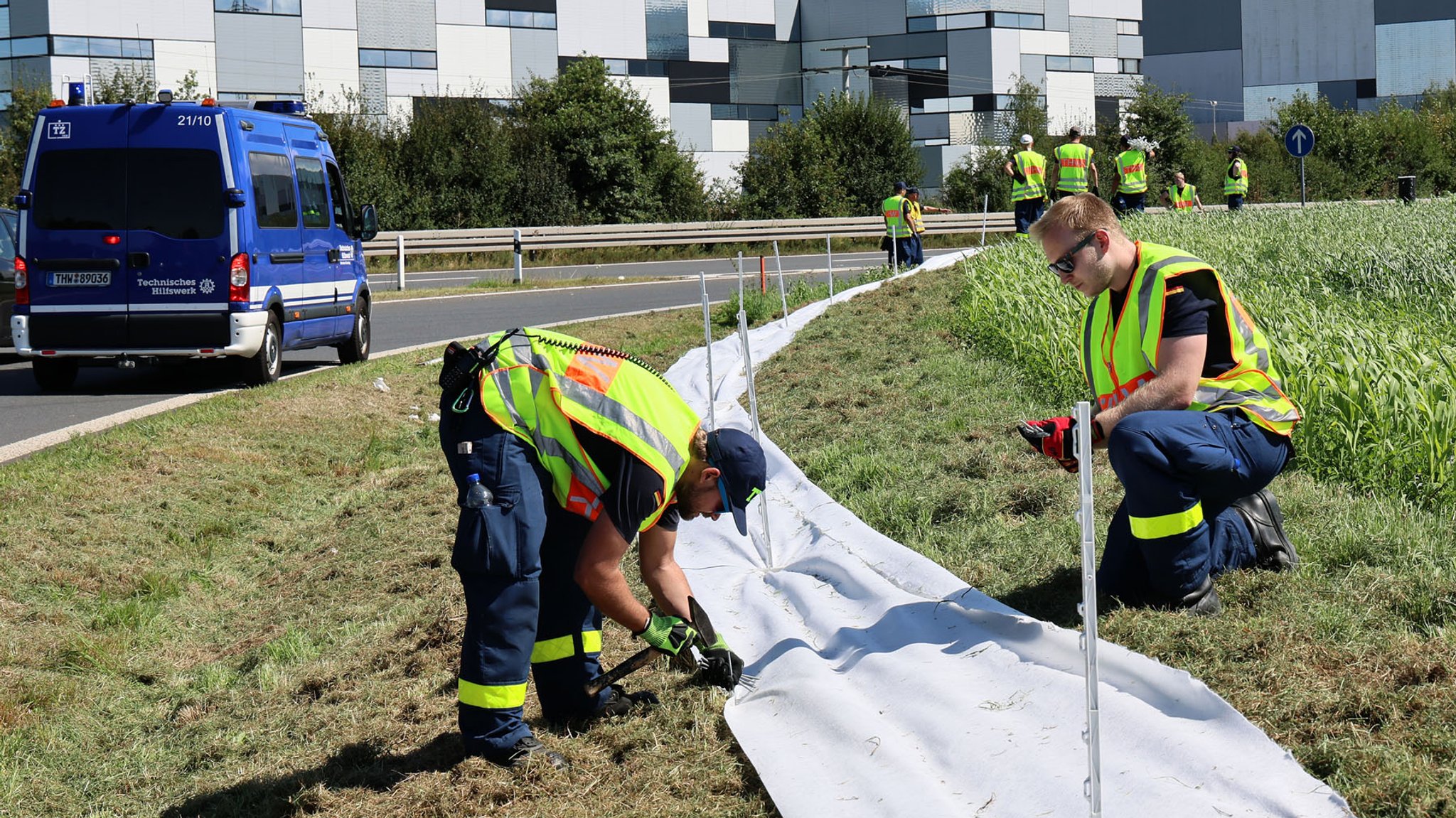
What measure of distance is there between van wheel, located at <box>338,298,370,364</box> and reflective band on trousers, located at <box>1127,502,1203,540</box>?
1075 cm

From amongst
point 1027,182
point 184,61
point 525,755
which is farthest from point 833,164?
point 525,755

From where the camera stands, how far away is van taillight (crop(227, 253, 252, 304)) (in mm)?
11820

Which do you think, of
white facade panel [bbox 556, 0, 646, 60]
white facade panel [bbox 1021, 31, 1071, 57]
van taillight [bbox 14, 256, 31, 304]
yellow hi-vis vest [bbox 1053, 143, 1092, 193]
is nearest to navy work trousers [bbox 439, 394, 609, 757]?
van taillight [bbox 14, 256, 31, 304]

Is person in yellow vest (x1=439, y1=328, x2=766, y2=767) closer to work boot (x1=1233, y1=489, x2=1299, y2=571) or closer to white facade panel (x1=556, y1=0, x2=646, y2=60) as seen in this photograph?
work boot (x1=1233, y1=489, x2=1299, y2=571)

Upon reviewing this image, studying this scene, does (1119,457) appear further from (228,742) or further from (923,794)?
(228,742)

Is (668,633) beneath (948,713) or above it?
above

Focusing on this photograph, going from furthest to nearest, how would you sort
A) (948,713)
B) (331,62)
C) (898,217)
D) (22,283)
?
(331,62) → (898,217) → (22,283) → (948,713)

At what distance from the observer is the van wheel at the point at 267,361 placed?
12289mm

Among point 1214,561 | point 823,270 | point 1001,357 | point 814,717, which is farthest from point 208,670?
point 823,270

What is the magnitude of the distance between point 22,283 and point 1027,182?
521 inches

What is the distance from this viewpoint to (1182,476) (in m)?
4.67

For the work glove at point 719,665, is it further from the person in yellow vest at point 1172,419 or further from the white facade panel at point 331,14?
the white facade panel at point 331,14

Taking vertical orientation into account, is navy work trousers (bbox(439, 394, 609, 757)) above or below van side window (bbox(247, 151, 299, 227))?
below

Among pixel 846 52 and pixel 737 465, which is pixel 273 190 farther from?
pixel 846 52
